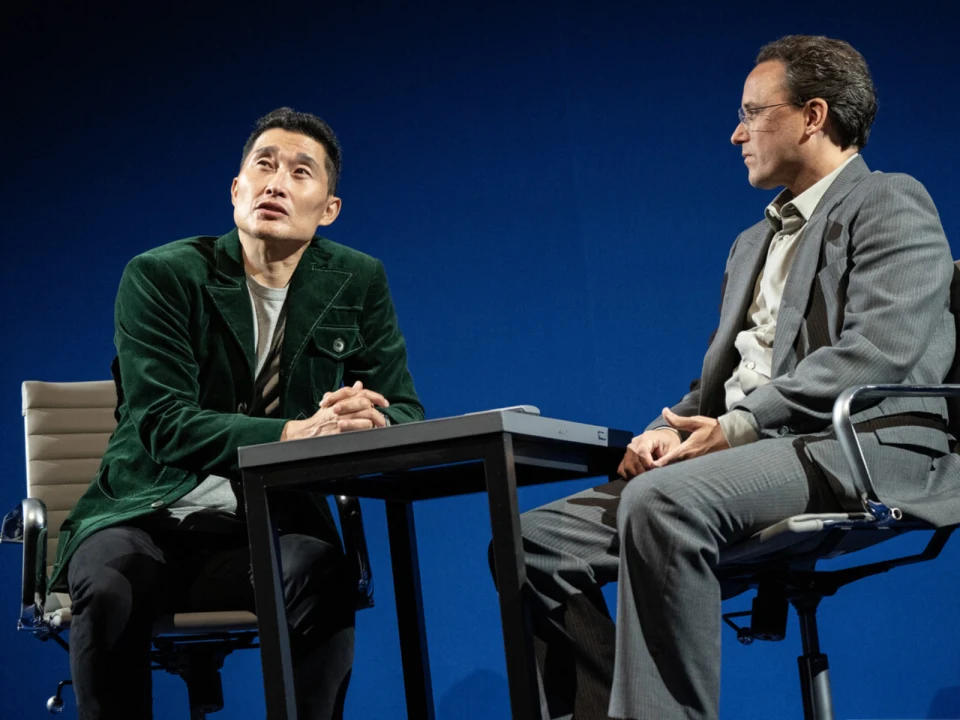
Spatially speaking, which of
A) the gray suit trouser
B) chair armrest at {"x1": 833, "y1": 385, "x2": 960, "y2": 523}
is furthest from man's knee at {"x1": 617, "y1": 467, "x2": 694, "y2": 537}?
chair armrest at {"x1": 833, "y1": 385, "x2": 960, "y2": 523}

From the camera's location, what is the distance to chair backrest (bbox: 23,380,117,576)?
290 cm

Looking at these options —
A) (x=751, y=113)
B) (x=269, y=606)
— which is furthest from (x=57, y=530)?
(x=751, y=113)

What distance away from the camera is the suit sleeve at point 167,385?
2.08 meters

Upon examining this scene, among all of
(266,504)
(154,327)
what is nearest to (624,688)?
(266,504)

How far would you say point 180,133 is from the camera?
3.99 meters

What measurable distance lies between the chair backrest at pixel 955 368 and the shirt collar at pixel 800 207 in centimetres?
30

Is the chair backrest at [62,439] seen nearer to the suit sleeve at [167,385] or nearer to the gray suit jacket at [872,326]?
the suit sleeve at [167,385]

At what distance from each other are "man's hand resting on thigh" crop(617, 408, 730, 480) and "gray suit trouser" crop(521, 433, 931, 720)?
A: 0.09 m

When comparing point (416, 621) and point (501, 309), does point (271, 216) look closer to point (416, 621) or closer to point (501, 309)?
point (416, 621)

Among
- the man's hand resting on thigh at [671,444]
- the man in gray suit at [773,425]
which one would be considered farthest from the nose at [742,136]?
the man's hand resting on thigh at [671,444]

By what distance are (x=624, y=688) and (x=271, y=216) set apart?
136 cm

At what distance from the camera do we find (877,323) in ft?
6.25

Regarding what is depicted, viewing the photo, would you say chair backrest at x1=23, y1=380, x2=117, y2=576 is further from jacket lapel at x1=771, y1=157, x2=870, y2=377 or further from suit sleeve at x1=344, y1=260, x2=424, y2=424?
jacket lapel at x1=771, y1=157, x2=870, y2=377

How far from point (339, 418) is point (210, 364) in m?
0.50
